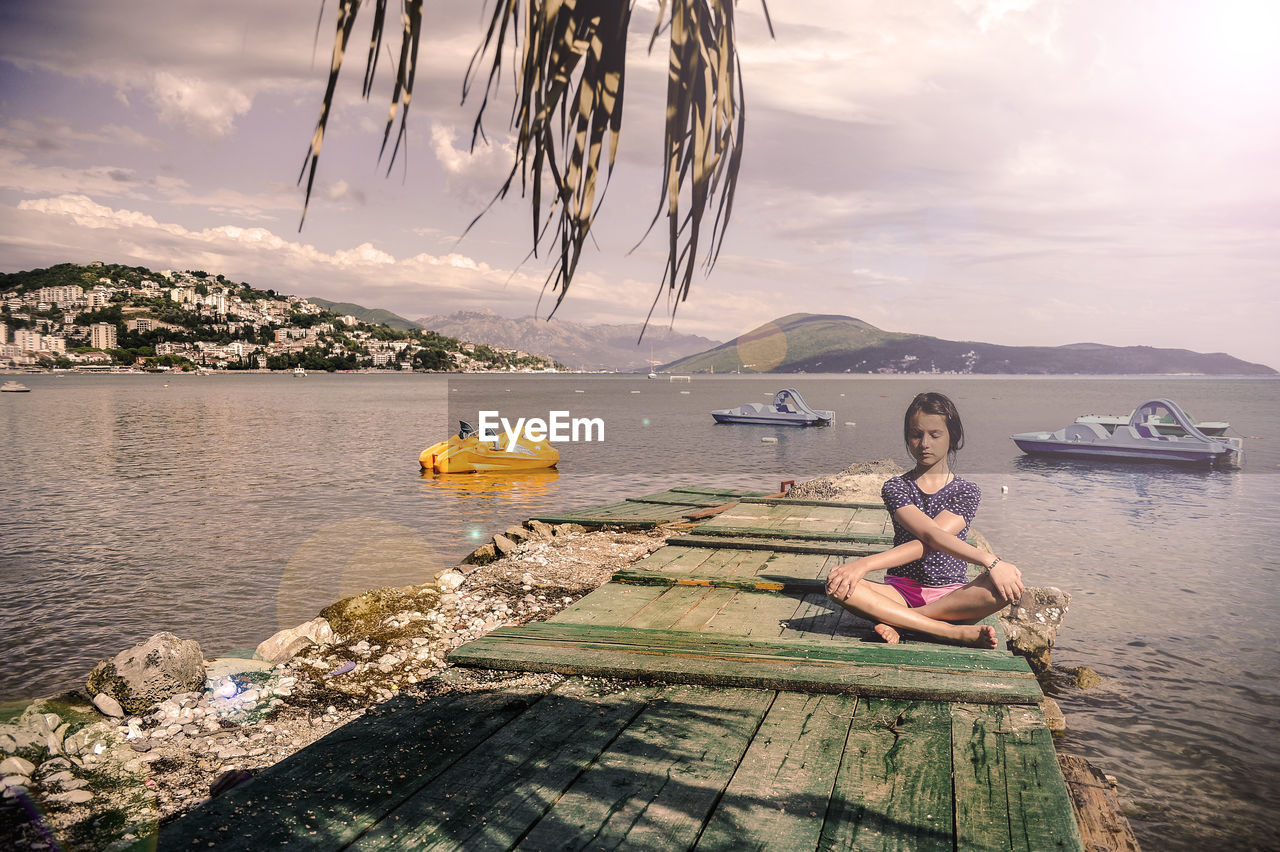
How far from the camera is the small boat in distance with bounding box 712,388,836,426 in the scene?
7125cm

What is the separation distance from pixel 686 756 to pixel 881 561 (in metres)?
2.62

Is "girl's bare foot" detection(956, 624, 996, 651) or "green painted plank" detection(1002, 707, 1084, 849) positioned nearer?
"green painted plank" detection(1002, 707, 1084, 849)

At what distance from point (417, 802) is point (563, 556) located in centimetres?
869

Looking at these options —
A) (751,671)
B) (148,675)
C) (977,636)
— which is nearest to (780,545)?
(977,636)

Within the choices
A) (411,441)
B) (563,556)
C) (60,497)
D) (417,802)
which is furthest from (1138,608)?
(411,441)

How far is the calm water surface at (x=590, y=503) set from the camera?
8867 millimetres

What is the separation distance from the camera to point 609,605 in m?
7.29

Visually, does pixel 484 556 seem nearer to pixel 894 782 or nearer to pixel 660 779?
pixel 660 779

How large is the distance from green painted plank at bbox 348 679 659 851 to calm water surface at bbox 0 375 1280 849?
5453 mm

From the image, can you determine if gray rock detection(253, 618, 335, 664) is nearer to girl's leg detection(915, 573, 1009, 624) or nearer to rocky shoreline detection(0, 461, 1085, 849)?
rocky shoreline detection(0, 461, 1085, 849)

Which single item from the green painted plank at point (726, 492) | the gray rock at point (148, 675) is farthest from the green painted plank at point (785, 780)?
the green painted plank at point (726, 492)

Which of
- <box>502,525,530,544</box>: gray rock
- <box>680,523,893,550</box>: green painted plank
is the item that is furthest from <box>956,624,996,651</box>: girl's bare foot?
<box>502,525,530,544</box>: gray rock

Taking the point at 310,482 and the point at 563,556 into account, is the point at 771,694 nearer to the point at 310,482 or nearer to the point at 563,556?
the point at 563,556

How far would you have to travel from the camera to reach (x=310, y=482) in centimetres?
3216
